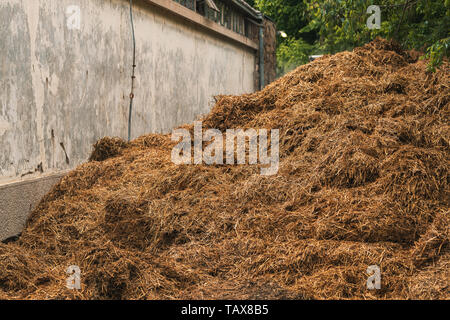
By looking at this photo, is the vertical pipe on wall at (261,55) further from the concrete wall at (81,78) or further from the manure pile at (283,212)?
the manure pile at (283,212)

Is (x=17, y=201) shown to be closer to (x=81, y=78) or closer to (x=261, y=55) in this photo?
(x=81, y=78)

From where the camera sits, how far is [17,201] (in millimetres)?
4086

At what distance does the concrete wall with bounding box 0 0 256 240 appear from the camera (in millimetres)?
4090

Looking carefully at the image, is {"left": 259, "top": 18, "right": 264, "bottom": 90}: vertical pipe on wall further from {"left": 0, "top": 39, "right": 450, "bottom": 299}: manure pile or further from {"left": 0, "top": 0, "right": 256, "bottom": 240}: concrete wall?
{"left": 0, "top": 39, "right": 450, "bottom": 299}: manure pile

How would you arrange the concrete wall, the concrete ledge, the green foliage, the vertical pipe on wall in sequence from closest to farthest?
1. the concrete ledge
2. the concrete wall
3. the green foliage
4. the vertical pipe on wall

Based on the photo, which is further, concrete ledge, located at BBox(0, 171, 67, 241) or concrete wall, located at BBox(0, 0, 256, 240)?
A: concrete wall, located at BBox(0, 0, 256, 240)

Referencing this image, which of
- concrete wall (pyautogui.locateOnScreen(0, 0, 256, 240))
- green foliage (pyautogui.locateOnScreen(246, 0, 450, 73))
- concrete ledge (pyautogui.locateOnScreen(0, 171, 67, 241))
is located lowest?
concrete ledge (pyautogui.locateOnScreen(0, 171, 67, 241))

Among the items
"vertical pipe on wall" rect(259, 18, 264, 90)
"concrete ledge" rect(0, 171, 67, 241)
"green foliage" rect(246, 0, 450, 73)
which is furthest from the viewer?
"vertical pipe on wall" rect(259, 18, 264, 90)

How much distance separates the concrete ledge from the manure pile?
119mm

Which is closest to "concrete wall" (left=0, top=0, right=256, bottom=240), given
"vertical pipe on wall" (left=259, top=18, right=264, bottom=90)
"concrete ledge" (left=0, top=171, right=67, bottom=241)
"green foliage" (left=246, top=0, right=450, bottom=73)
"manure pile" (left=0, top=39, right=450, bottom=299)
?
"concrete ledge" (left=0, top=171, right=67, bottom=241)

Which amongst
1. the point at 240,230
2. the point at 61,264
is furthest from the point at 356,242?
the point at 61,264

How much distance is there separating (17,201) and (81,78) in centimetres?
177

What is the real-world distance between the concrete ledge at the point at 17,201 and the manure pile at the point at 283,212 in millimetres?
119

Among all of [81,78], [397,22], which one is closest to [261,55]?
[397,22]
